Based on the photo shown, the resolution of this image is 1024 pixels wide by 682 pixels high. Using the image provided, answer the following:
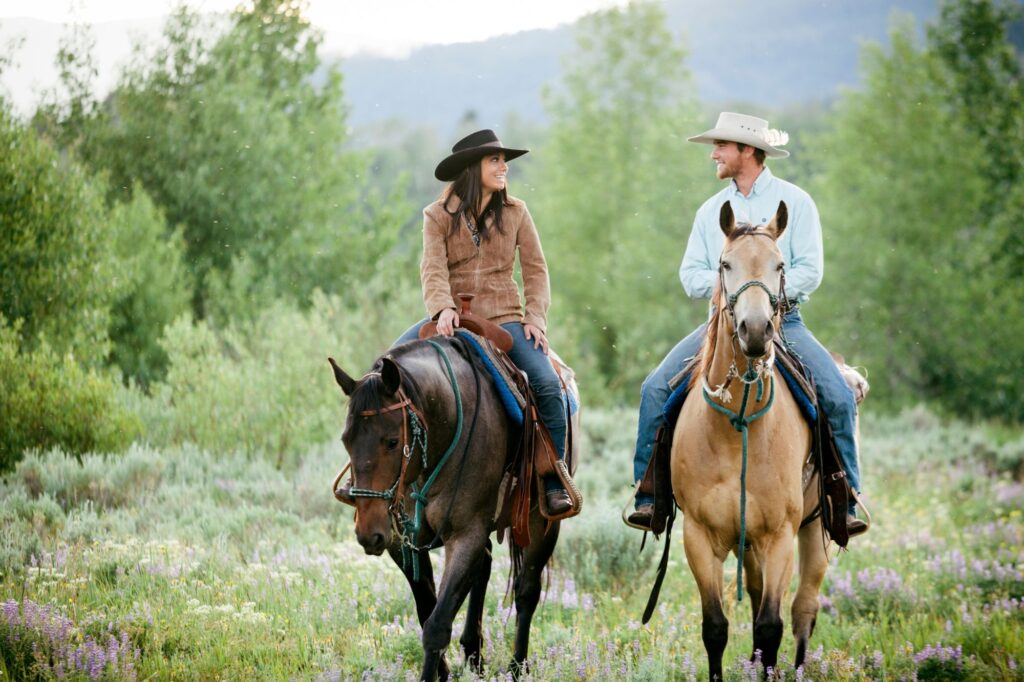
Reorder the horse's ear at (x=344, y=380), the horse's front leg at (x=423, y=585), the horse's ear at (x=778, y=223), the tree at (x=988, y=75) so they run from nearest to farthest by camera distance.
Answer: the horse's ear at (x=344, y=380), the horse's ear at (x=778, y=223), the horse's front leg at (x=423, y=585), the tree at (x=988, y=75)

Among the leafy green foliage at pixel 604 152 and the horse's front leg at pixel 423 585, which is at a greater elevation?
the leafy green foliage at pixel 604 152

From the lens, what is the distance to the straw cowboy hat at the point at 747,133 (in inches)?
239

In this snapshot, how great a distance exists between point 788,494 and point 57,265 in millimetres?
8824

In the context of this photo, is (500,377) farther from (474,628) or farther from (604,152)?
(604,152)

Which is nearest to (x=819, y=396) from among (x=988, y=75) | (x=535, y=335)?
(x=535, y=335)

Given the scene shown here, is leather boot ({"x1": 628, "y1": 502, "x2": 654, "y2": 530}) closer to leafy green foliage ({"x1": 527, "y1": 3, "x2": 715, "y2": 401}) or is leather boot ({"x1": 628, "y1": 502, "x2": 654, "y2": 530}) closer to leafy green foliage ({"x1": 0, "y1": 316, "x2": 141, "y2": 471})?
leafy green foliage ({"x1": 0, "y1": 316, "x2": 141, "y2": 471})

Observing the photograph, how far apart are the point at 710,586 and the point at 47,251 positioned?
28.2ft

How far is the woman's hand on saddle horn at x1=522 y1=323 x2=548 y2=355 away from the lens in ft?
21.0

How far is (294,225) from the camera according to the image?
2444 cm

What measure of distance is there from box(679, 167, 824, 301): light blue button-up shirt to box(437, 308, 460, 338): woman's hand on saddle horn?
1398 mm

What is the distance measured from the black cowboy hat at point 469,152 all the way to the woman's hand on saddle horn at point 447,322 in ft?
2.95

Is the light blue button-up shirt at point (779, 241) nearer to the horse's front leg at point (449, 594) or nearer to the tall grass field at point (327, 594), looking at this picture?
the horse's front leg at point (449, 594)

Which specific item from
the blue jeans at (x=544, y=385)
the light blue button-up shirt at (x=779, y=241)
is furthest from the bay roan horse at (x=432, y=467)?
the light blue button-up shirt at (x=779, y=241)

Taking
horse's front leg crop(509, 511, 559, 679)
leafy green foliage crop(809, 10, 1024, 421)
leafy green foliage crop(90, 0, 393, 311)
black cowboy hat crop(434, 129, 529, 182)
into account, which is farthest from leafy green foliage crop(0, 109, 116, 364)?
leafy green foliage crop(809, 10, 1024, 421)
